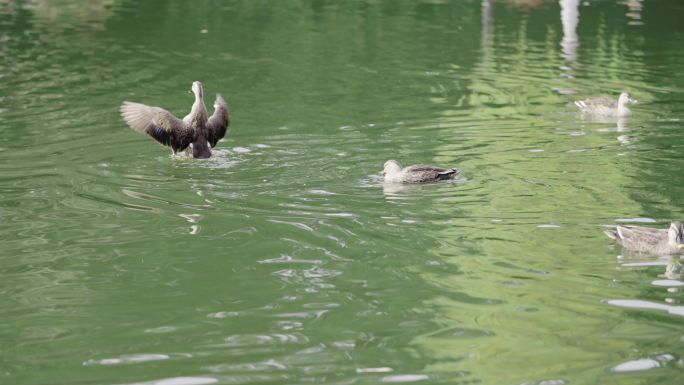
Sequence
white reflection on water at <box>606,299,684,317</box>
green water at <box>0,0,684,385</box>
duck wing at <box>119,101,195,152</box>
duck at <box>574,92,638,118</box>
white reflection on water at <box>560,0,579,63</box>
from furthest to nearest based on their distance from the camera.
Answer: white reflection on water at <box>560,0,579,63</box> < duck at <box>574,92,638,118</box> < duck wing at <box>119,101,195,152</box> < white reflection on water at <box>606,299,684,317</box> < green water at <box>0,0,684,385</box>

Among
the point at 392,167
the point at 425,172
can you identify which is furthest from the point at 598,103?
the point at 392,167

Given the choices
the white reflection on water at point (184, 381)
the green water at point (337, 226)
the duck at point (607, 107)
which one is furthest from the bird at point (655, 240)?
the duck at point (607, 107)

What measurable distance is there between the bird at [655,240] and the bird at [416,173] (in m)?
3.28

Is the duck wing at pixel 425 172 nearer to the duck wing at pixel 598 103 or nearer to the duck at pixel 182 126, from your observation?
the duck at pixel 182 126

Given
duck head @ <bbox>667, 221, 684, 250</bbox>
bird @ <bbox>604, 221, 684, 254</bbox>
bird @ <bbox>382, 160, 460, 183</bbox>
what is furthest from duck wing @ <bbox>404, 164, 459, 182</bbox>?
duck head @ <bbox>667, 221, 684, 250</bbox>

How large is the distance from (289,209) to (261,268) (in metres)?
1.98

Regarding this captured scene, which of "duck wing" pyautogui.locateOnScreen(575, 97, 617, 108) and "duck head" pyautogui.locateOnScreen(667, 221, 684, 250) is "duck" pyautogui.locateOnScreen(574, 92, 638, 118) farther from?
"duck head" pyautogui.locateOnScreen(667, 221, 684, 250)

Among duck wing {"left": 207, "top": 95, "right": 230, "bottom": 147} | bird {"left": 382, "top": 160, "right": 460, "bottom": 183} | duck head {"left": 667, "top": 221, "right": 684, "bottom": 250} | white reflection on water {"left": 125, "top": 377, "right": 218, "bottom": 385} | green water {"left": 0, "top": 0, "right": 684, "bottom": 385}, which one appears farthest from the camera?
duck wing {"left": 207, "top": 95, "right": 230, "bottom": 147}

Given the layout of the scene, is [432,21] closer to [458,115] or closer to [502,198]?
[458,115]

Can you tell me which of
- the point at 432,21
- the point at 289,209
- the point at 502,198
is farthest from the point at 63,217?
the point at 432,21

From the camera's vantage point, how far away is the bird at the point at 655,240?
11.4 m

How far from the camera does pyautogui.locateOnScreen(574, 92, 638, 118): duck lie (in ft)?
62.7

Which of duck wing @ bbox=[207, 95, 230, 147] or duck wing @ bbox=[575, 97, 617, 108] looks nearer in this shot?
duck wing @ bbox=[207, 95, 230, 147]

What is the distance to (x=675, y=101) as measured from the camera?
21.3 m
